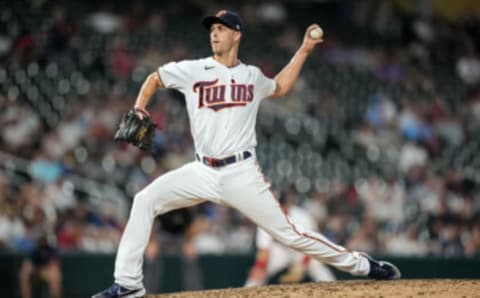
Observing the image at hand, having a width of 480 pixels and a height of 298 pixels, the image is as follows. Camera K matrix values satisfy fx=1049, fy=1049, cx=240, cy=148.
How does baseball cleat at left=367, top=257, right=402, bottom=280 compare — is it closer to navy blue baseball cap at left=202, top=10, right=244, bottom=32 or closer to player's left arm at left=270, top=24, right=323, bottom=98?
player's left arm at left=270, top=24, right=323, bottom=98

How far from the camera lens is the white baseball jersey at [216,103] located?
21.3 feet

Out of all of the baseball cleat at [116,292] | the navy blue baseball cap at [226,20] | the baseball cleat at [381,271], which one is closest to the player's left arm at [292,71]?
the navy blue baseball cap at [226,20]

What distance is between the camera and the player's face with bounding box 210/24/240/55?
6.60 m

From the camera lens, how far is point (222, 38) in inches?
260

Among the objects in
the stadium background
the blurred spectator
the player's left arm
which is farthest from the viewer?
the stadium background

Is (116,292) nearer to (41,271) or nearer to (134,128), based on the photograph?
(134,128)

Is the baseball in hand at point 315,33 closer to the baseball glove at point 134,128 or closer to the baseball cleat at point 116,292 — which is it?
the baseball glove at point 134,128

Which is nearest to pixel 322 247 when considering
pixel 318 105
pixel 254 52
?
pixel 318 105

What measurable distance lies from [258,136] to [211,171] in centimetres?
774

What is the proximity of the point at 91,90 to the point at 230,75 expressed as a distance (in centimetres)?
738

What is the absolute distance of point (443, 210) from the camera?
13469mm

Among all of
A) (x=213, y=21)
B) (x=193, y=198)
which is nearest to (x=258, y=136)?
(x=213, y=21)

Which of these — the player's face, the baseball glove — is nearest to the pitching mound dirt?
the baseball glove

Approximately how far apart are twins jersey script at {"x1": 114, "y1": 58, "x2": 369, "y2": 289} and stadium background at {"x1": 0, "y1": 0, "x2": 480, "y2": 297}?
13.0 ft
